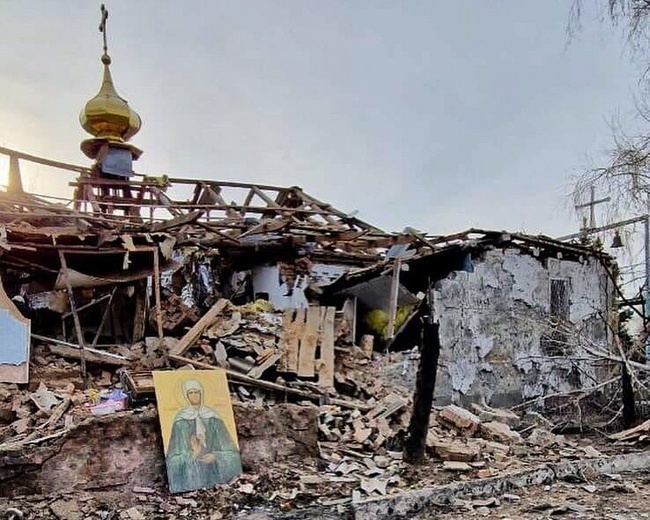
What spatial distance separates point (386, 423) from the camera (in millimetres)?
9039

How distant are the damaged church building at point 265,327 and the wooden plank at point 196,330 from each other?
0.04 meters

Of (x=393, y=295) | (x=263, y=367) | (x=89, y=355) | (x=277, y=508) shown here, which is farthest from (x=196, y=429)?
(x=393, y=295)

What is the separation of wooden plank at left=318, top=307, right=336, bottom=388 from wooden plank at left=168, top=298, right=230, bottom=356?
187cm

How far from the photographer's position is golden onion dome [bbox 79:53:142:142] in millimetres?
18438

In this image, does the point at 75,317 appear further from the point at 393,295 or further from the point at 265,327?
the point at 393,295

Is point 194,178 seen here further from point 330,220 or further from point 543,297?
point 543,297

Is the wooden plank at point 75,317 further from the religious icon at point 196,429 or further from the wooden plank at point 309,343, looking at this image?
the wooden plank at point 309,343

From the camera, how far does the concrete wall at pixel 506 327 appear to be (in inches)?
490

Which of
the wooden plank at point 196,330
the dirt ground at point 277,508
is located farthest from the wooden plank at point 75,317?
the dirt ground at point 277,508

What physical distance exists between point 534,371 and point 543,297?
1682mm

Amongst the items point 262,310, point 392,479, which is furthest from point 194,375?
point 262,310

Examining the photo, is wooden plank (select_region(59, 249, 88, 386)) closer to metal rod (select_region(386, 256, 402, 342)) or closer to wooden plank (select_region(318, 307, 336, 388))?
wooden plank (select_region(318, 307, 336, 388))

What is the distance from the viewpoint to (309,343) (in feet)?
34.2

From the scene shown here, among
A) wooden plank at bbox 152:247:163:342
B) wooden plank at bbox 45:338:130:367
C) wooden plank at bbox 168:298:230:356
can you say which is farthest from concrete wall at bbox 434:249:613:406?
wooden plank at bbox 45:338:130:367
